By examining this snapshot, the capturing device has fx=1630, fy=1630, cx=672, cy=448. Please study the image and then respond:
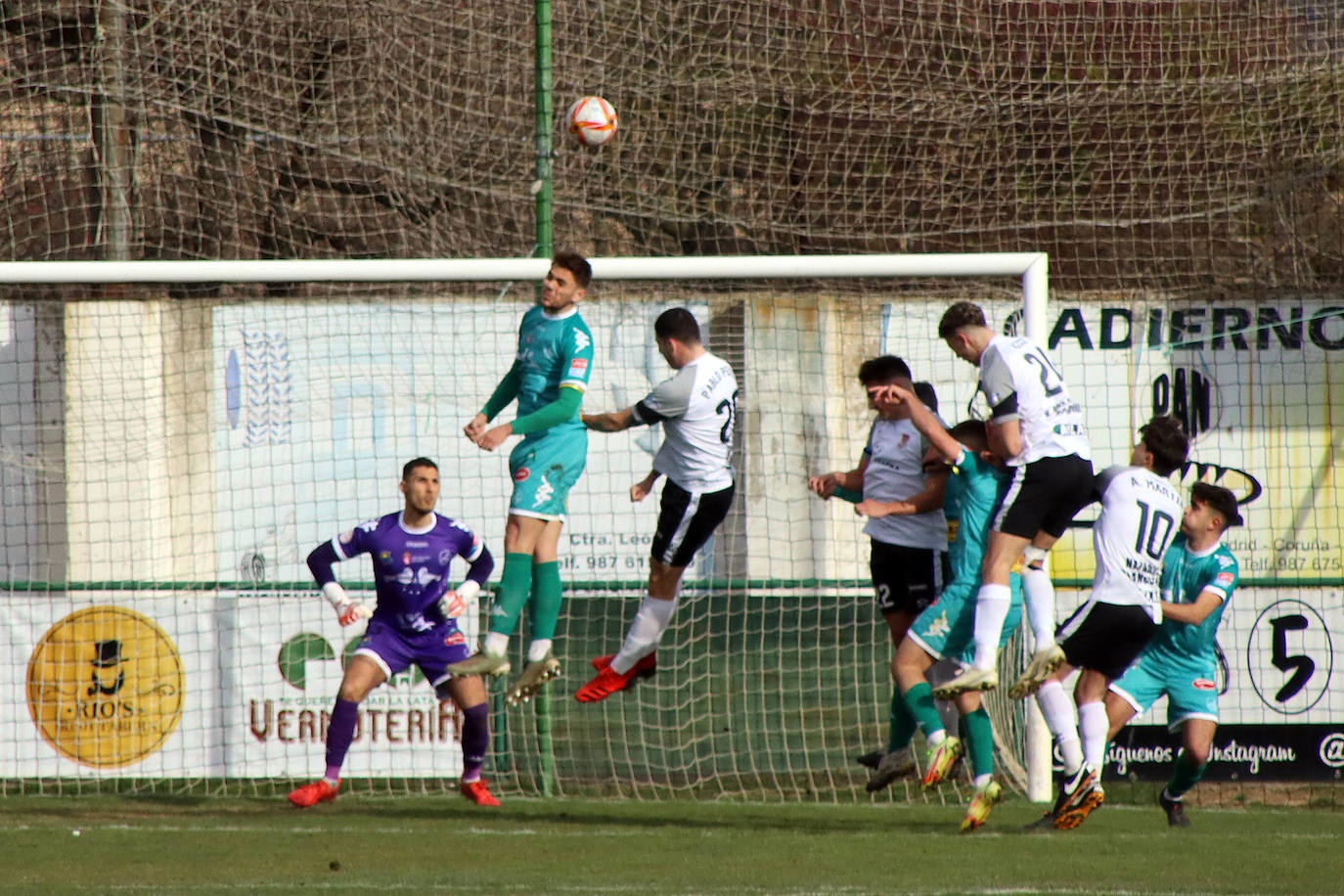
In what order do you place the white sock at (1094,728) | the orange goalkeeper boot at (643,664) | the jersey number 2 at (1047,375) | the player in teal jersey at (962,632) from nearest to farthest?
the jersey number 2 at (1047,375), the player in teal jersey at (962,632), the white sock at (1094,728), the orange goalkeeper boot at (643,664)

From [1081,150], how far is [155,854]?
7833 mm

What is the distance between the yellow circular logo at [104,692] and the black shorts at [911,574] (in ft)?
14.8

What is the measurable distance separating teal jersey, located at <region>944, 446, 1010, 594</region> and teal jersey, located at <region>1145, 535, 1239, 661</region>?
1283 millimetres

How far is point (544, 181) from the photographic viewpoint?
32.8ft

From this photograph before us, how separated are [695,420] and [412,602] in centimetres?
185

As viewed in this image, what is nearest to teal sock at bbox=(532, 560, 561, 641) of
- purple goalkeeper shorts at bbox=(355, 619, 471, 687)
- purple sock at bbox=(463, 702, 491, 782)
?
purple goalkeeper shorts at bbox=(355, 619, 471, 687)

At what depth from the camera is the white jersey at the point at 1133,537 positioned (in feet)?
25.8

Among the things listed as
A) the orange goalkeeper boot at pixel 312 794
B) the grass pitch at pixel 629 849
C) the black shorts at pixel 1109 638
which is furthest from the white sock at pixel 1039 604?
the orange goalkeeper boot at pixel 312 794

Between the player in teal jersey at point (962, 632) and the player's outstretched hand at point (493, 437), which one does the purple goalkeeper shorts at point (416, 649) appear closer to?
the player's outstretched hand at point (493, 437)

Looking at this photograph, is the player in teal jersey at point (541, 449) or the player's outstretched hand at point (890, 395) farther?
the player in teal jersey at point (541, 449)

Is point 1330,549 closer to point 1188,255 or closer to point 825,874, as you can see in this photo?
point 1188,255

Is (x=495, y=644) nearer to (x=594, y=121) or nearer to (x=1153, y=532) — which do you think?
(x=594, y=121)

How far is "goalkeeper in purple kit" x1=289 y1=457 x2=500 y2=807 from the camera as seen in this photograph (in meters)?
8.58

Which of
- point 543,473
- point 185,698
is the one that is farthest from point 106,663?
point 543,473
